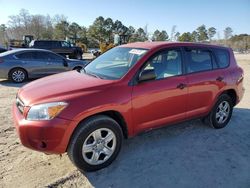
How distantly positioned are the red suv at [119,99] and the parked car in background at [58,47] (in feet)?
64.9

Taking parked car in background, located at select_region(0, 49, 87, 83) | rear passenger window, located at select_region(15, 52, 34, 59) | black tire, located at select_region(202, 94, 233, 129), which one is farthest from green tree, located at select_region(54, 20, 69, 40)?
black tire, located at select_region(202, 94, 233, 129)

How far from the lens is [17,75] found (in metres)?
10.4

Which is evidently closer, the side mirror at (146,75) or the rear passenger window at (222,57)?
the side mirror at (146,75)

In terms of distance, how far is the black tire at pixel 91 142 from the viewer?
3230 mm

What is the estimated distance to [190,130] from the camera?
4.97 m

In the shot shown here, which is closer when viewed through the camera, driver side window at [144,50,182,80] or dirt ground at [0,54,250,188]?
dirt ground at [0,54,250,188]

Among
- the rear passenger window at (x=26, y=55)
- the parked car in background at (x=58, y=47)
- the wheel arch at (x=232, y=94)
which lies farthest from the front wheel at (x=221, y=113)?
the parked car in background at (x=58, y=47)

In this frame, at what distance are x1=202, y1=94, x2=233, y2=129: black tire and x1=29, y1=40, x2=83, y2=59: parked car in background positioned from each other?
20345 mm

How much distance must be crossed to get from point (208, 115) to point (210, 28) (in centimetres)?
7461

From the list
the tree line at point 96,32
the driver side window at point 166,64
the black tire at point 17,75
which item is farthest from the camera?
the tree line at point 96,32

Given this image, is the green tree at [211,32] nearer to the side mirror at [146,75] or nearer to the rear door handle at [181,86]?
the rear door handle at [181,86]

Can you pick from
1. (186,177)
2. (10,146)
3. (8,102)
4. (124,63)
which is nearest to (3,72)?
(8,102)

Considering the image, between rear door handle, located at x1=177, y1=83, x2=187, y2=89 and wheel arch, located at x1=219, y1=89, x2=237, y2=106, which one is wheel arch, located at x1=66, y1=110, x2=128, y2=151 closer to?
rear door handle, located at x1=177, y1=83, x2=187, y2=89

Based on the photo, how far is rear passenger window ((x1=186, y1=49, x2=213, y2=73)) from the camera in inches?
175
